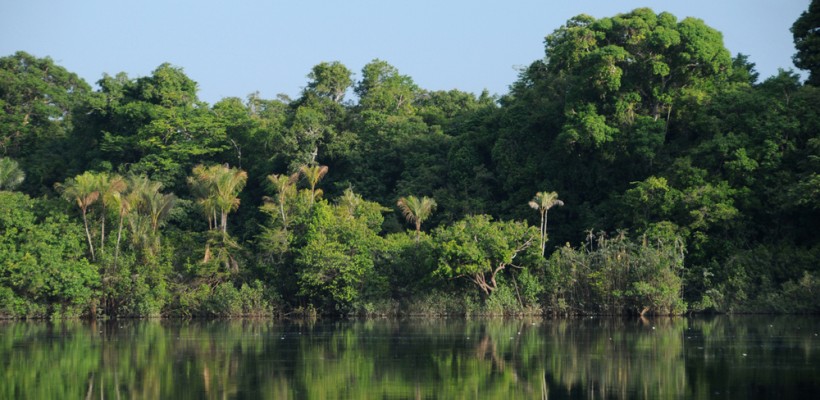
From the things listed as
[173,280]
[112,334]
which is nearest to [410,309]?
[173,280]

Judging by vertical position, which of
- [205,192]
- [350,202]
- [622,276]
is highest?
[205,192]

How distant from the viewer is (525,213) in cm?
5269

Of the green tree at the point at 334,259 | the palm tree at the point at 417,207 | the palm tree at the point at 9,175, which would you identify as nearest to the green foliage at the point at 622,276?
the palm tree at the point at 417,207

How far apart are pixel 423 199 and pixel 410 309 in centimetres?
527

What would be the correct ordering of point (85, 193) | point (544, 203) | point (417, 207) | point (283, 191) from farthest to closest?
point (283, 191)
point (417, 207)
point (85, 193)
point (544, 203)

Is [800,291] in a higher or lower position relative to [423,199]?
lower

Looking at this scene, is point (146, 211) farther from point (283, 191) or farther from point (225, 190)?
point (283, 191)

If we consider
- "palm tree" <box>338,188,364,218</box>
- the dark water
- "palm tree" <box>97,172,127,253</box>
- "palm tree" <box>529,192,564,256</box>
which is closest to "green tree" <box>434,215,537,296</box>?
"palm tree" <box>529,192,564,256</box>

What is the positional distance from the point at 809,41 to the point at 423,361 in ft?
103

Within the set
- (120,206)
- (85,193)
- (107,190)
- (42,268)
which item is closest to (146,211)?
(107,190)

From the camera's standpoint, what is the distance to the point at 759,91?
49.3m

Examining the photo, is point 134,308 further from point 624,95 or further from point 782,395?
point 782,395

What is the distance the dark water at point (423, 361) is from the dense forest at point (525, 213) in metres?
5.10

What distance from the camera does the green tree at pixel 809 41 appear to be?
5112 centimetres
